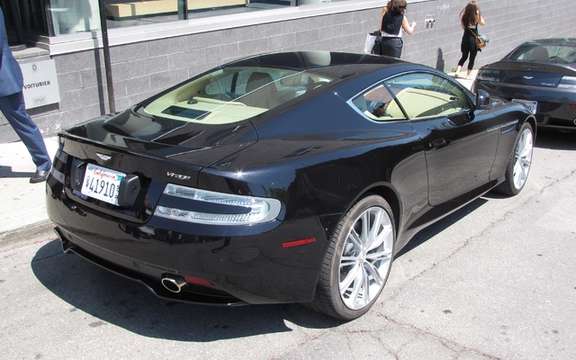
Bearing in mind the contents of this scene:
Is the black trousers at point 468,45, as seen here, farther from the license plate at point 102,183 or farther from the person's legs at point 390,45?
the license plate at point 102,183

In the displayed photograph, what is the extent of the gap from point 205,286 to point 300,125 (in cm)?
105

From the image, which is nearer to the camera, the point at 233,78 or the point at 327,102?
the point at 327,102

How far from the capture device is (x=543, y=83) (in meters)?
7.69

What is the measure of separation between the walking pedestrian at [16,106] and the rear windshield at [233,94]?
5.65 ft

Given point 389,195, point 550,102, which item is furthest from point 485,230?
point 550,102

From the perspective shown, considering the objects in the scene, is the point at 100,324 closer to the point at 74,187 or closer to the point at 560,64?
the point at 74,187

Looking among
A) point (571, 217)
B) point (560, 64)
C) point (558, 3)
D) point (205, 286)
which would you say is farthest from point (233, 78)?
point (558, 3)

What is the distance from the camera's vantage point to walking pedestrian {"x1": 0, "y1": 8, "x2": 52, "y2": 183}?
5.18 m

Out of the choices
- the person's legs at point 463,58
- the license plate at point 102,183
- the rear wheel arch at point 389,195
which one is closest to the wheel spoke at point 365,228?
the rear wheel arch at point 389,195

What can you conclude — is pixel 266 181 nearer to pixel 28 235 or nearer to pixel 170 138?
pixel 170 138

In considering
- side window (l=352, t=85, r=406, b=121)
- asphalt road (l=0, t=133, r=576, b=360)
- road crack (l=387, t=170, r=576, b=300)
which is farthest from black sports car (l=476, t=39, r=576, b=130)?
side window (l=352, t=85, r=406, b=121)

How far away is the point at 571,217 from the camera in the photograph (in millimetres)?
5430

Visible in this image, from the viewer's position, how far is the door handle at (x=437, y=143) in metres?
4.16

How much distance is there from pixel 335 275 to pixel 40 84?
452 cm
